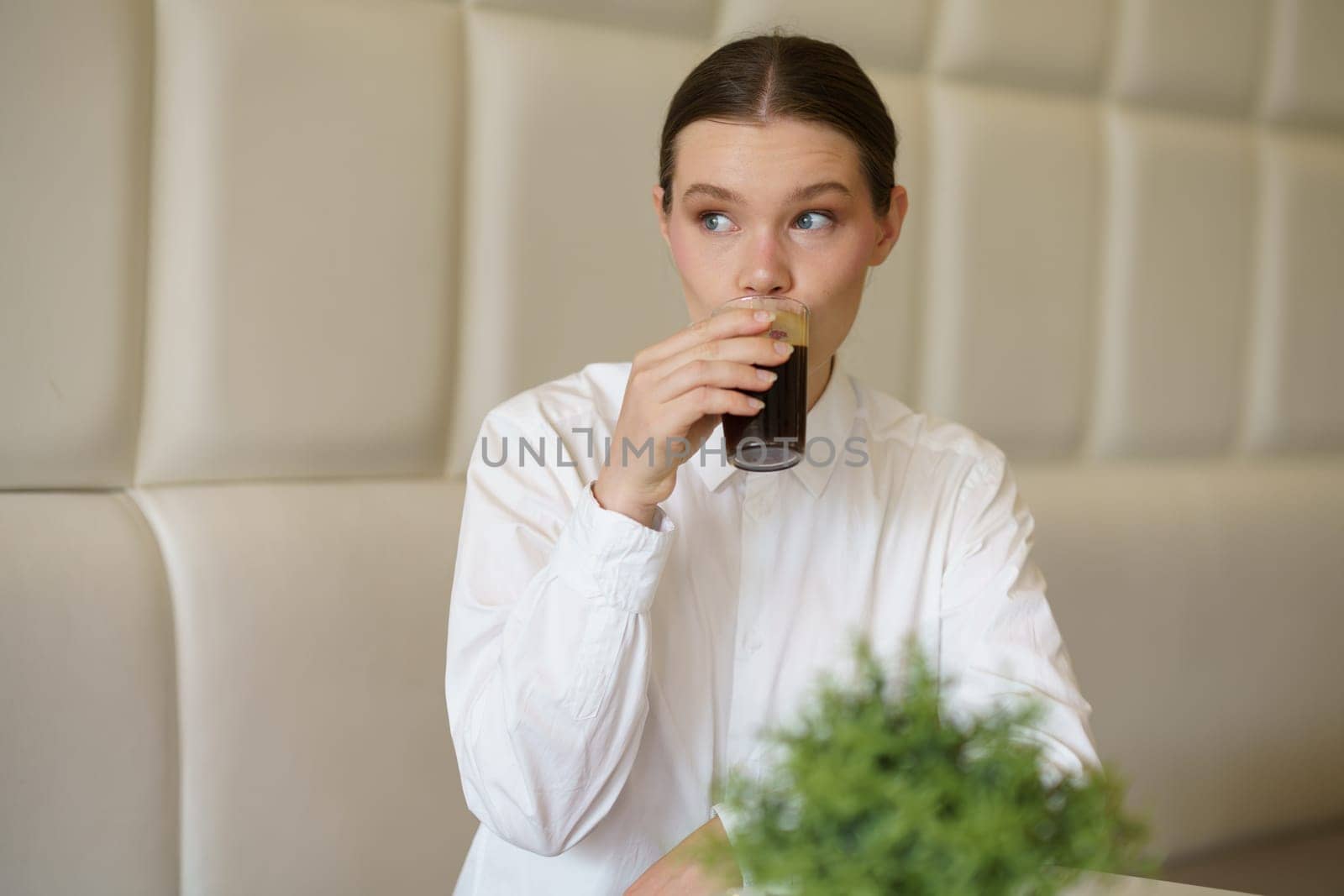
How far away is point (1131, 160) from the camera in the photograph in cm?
218

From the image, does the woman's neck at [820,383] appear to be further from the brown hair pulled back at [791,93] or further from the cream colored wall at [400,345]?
the cream colored wall at [400,345]

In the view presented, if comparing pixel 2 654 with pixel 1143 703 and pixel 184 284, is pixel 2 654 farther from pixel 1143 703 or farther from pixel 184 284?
pixel 1143 703

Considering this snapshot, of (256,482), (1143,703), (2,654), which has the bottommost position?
(1143,703)

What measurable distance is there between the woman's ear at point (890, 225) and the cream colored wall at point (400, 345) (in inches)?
16.4

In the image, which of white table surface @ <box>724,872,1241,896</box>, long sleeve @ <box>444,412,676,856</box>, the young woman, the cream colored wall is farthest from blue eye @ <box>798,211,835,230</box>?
white table surface @ <box>724,872,1241,896</box>

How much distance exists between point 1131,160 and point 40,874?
6.39 feet

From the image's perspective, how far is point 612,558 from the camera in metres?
1.08

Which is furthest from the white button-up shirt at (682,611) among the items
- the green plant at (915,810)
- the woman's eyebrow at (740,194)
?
the green plant at (915,810)

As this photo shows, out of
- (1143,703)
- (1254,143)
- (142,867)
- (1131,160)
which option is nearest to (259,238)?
(142,867)

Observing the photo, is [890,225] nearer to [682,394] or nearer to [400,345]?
[682,394]

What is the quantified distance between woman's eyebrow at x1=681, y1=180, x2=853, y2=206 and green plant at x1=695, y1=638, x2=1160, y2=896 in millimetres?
723

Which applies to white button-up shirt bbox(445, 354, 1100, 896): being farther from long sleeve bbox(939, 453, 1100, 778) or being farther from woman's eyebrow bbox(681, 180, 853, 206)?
woman's eyebrow bbox(681, 180, 853, 206)

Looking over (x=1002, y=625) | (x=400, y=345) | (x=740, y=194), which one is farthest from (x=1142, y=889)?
(x=400, y=345)

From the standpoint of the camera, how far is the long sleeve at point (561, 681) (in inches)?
42.7
